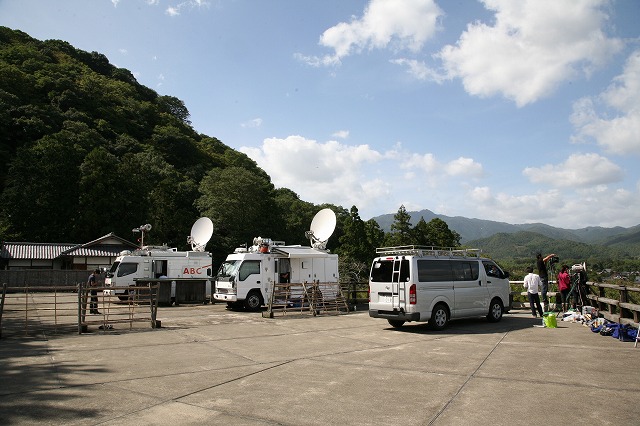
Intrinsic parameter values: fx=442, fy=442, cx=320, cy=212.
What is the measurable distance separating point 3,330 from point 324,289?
35.9 ft

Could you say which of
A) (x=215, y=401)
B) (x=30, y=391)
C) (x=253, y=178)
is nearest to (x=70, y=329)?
(x=30, y=391)

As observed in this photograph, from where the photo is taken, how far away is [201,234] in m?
24.8

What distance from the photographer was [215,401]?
6.04 meters

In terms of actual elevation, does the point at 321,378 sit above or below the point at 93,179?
below

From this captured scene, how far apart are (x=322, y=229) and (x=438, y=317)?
30.8 feet

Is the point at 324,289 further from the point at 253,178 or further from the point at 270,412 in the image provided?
the point at 253,178

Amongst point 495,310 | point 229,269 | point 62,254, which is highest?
point 62,254

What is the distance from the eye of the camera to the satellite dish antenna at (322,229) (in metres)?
20.8

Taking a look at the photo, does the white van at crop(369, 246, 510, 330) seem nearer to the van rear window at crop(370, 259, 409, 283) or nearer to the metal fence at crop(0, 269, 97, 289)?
the van rear window at crop(370, 259, 409, 283)

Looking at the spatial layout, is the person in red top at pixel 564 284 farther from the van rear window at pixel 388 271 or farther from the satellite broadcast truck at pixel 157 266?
the satellite broadcast truck at pixel 157 266

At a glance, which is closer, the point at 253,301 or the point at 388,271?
the point at 388,271

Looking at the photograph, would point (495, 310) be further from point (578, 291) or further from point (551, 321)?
point (578, 291)

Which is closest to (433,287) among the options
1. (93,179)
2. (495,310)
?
(495,310)

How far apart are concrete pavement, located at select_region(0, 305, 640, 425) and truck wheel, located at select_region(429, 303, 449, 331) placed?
0.46m
